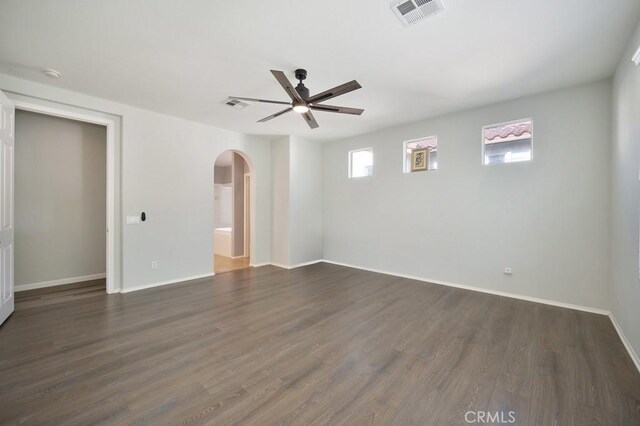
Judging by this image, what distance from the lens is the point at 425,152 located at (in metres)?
4.77

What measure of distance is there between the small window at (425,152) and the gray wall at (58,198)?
223 inches

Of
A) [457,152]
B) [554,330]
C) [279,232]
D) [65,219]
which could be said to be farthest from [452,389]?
[65,219]

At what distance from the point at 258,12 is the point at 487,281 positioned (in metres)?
4.49

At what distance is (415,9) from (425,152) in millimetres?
2963

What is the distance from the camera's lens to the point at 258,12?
2.15 m

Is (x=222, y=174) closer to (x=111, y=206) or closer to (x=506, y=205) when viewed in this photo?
(x=111, y=206)

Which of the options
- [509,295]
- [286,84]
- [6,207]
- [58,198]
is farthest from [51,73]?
[509,295]

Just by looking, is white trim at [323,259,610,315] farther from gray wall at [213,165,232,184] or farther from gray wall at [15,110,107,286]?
gray wall at [213,165,232,184]

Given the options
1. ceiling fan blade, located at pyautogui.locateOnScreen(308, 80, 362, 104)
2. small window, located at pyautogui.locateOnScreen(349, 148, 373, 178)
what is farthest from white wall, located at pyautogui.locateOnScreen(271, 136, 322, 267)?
ceiling fan blade, located at pyautogui.locateOnScreen(308, 80, 362, 104)

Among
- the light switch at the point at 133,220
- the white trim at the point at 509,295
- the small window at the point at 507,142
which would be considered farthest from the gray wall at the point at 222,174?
the small window at the point at 507,142

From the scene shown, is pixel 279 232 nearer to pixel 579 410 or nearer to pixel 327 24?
pixel 327 24

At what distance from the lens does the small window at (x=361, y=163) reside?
5.67 m

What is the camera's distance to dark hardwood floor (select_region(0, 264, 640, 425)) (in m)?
1.72

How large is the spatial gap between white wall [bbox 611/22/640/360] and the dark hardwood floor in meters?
0.38
